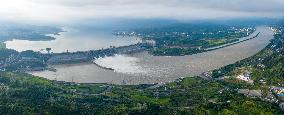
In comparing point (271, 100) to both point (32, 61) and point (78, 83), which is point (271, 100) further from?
point (32, 61)

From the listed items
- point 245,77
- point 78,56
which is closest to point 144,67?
point 78,56

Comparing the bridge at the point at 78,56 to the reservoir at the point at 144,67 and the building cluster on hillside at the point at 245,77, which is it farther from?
the building cluster on hillside at the point at 245,77

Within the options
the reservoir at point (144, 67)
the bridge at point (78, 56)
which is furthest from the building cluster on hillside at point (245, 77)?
the bridge at point (78, 56)

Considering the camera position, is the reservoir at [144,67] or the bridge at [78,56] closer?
the reservoir at [144,67]

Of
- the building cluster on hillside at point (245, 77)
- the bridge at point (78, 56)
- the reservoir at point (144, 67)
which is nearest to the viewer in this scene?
the building cluster on hillside at point (245, 77)

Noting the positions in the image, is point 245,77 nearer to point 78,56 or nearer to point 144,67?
point 144,67

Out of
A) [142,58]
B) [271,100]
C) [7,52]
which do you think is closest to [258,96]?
[271,100]

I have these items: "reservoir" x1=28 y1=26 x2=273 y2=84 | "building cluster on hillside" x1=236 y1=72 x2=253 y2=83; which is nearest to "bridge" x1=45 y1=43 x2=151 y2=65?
"reservoir" x1=28 y1=26 x2=273 y2=84

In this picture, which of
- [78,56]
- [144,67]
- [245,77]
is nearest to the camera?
[245,77]
